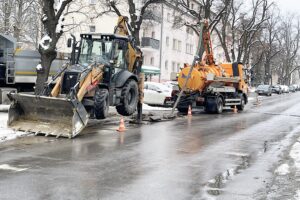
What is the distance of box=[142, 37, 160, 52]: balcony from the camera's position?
158 feet

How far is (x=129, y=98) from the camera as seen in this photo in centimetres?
1678

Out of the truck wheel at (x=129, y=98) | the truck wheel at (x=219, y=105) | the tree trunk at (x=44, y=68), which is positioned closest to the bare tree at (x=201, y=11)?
the truck wheel at (x=219, y=105)

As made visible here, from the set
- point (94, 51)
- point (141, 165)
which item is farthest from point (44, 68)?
point (141, 165)

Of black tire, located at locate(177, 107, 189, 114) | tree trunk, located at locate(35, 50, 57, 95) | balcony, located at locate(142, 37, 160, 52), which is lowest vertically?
black tire, located at locate(177, 107, 189, 114)

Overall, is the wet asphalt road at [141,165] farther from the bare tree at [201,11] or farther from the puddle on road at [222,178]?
the bare tree at [201,11]

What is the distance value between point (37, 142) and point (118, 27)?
23.5ft

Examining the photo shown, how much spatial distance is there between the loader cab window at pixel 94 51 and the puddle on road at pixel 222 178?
23.1 ft

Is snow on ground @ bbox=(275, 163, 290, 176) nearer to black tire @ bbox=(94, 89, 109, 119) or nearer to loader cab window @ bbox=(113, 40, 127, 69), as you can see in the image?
black tire @ bbox=(94, 89, 109, 119)

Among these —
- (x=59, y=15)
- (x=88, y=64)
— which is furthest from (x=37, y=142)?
(x=59, y=15)

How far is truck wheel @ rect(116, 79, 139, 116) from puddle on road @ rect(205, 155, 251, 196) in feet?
21.8

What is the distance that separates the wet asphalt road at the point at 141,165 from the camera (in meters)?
7.08

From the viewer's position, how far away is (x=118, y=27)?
17.5 m

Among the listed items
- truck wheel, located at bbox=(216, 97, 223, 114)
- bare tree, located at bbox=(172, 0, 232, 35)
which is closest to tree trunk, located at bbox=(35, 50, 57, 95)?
truck wheel, located at bbox=(216, 97, 223, 114)

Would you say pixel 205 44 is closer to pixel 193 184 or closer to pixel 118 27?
pixel 118 27
